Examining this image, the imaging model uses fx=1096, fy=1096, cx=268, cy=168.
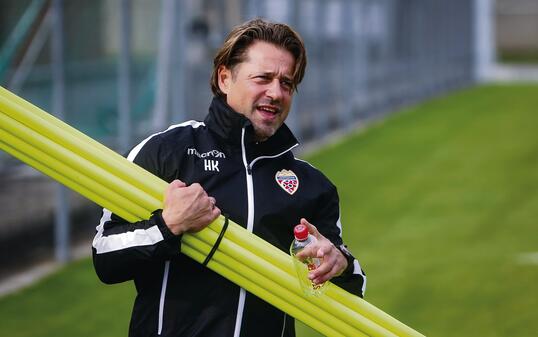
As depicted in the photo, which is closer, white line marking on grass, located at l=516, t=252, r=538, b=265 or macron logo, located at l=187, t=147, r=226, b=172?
macron logo, located at l=187, t=147, r=226, b=172

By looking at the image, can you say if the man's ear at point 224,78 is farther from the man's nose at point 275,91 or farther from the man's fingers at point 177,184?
the man's fingers at point 177,184

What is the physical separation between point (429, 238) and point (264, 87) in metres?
7.51

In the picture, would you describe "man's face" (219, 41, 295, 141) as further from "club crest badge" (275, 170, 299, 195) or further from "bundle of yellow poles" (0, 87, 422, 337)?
"bundle of yellow poles" (0, 87, 422, 337)

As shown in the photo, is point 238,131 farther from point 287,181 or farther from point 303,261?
point 303,261

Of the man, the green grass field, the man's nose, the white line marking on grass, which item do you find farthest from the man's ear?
the white line marking on grass

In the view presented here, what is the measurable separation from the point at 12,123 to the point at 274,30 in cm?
81


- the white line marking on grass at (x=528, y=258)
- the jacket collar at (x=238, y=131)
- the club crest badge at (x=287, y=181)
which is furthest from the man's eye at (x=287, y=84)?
the white line marking on grass at (x=528, y=258)

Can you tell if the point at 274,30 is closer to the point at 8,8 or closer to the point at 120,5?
the point at 8,8

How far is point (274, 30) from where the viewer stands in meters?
3.23

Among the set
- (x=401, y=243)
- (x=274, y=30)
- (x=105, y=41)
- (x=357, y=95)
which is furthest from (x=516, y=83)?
(x=274, y=30)

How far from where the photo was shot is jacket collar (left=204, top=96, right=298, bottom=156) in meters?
3.21

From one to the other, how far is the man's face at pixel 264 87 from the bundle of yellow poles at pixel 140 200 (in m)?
0.37

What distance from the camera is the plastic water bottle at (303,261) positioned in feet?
9.89

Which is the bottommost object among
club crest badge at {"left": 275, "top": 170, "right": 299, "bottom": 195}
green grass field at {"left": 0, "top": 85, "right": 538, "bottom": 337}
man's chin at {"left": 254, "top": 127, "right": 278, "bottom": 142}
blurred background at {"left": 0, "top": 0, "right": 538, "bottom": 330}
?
green grass field at {"left": 0, "top": 85, "right": 538, "bottom": 337}
